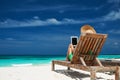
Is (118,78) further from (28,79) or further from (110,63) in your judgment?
(28,79)

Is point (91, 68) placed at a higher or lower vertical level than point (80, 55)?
lower

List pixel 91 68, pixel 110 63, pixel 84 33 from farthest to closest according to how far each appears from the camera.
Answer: pixel 110 63
pixel 84 33
pixel 91 68

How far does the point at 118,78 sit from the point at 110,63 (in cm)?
159

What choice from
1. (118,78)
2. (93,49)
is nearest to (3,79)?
(93,49)

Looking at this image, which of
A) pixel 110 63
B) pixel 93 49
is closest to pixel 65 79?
pixel 93 49

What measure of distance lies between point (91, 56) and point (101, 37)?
2.38 feet

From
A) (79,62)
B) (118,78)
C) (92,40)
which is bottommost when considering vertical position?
(118,78)

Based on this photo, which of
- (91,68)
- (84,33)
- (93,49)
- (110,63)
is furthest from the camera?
(110,63)

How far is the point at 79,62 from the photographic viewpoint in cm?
777

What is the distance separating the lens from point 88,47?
7578 millimetres

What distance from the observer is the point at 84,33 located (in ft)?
23.5

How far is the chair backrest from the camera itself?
287 inches

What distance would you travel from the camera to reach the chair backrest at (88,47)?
7.30 meters

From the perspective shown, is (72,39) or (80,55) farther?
(72,39)
